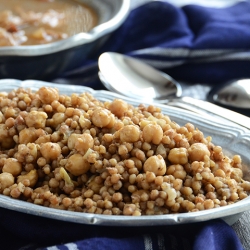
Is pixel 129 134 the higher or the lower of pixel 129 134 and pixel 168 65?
the higher

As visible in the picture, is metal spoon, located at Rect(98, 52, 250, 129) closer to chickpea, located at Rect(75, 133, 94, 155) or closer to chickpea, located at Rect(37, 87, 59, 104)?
chickpea, located at Rect(37, 87, 59, 104)

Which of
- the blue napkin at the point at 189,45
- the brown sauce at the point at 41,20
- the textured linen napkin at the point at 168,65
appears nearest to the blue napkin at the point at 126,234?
the textured linen napkin at the point at 168,65

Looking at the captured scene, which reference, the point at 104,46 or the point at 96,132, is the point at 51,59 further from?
the point at 96,132

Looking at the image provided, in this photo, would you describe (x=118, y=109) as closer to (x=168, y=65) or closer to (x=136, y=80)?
(x=136, y=80)

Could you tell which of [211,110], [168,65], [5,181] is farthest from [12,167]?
[168,65]

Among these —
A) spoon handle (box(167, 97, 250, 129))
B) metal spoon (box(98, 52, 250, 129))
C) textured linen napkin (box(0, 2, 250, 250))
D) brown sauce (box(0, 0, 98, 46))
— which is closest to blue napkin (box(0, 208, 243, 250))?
textured linen napkin (box(0, 2, 250, 250))
